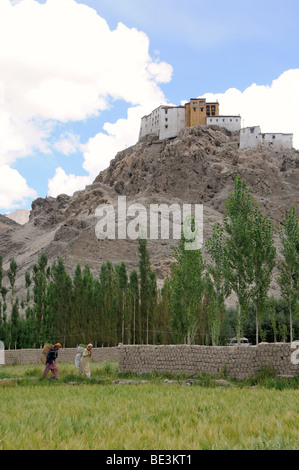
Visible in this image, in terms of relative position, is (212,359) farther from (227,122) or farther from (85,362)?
(227,122)

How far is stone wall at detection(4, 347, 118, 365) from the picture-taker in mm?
29328

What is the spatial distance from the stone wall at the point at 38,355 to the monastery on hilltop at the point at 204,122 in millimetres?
93791

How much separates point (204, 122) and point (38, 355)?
316 ft

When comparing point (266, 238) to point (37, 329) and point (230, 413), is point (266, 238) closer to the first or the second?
point (230, 413)

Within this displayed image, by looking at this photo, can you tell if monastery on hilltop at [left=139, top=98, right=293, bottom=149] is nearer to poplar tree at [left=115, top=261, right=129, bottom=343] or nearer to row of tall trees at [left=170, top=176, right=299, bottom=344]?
poplar tree at [left=115, top=261, right=129, bottom=343]

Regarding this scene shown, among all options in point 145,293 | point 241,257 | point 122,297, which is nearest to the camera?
point 241,257

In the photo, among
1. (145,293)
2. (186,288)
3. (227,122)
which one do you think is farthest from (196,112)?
(186,288)

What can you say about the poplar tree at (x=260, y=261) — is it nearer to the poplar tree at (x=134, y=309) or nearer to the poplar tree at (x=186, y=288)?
the poplar tree at (x=186, y=288)

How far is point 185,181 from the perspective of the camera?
10712 cm

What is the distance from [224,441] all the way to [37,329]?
1458 inches

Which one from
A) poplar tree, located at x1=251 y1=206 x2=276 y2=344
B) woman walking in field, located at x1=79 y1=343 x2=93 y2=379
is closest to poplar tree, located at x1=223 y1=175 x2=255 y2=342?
poplar tree, located at x1=251 y1=206 x2=276 y2=344

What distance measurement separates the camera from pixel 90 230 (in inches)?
3349

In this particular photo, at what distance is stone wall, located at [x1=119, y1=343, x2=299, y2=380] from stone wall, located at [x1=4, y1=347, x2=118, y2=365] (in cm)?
1179
